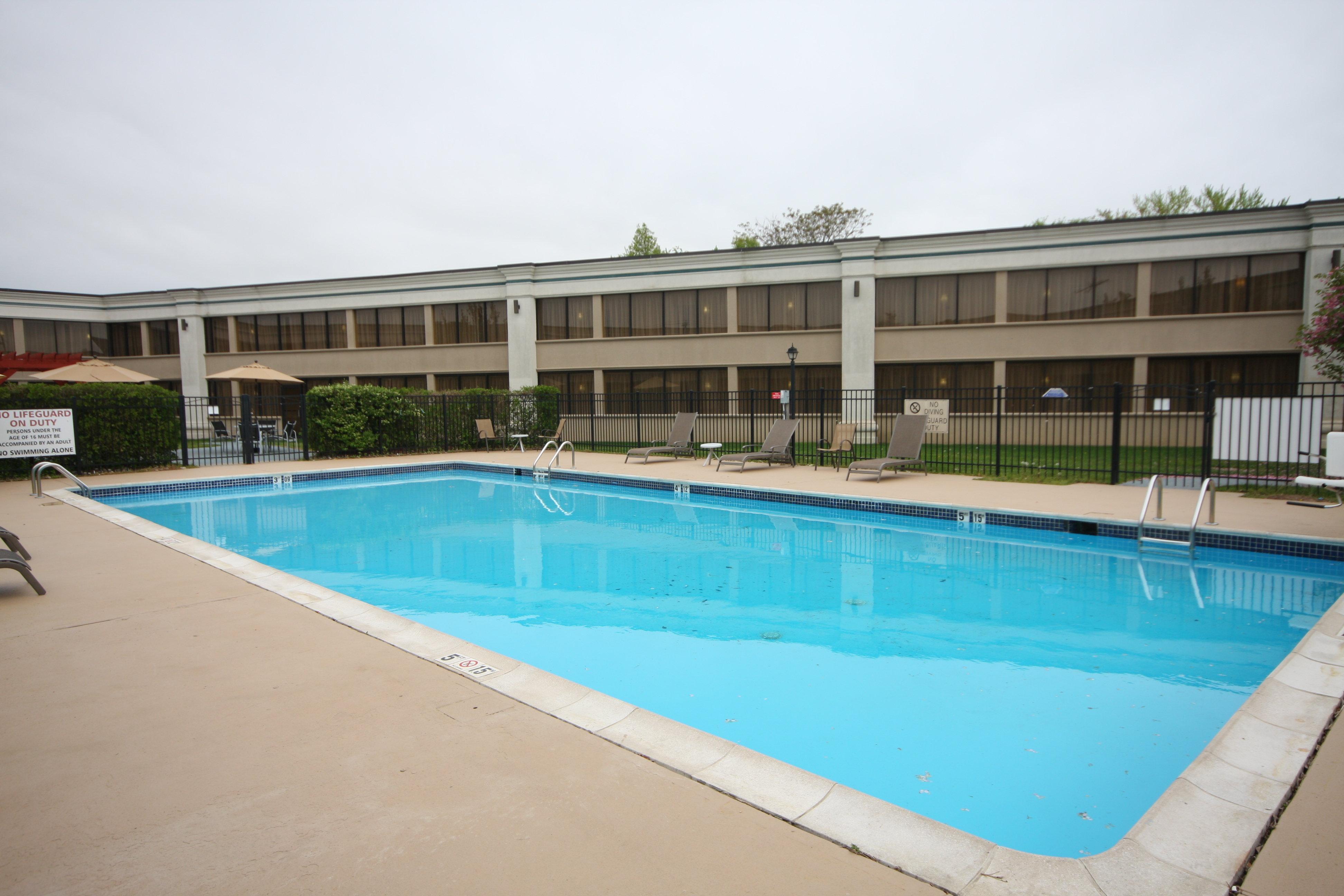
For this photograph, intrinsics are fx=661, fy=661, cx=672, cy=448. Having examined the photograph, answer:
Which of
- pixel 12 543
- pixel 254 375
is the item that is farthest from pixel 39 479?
pixel 254 375

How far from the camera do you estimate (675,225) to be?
41219 millimetres

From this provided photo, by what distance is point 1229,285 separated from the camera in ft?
61.0

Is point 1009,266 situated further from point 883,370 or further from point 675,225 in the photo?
point 675,225

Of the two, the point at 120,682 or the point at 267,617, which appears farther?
the point at 267,617

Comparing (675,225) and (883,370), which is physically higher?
(675,225)

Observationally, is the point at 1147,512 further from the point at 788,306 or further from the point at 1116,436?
the point at 788,306

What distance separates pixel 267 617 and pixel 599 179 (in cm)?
3516

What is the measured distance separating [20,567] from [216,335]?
27223mm

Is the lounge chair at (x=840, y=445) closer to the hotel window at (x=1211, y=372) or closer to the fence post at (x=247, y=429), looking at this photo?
the hotel window at (x=1211, y=372)

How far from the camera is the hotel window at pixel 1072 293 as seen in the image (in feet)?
63.3

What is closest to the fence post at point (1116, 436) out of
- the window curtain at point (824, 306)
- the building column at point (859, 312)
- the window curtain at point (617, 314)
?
the building column at point (859, 312)

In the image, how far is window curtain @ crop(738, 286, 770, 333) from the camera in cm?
2228

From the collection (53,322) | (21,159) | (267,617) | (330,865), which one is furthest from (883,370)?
(53,322)

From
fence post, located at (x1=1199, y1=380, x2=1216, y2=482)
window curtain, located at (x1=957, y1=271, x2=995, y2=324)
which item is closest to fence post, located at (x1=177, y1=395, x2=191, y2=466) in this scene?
fence post, located at (x1=1199, y1=380, x2=1216, y2=482)
